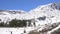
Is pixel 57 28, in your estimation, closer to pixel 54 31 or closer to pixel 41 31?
pixel 54 31

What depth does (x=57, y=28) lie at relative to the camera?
1055 cm

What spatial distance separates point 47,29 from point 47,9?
122496 millimetres

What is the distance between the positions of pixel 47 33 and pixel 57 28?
2.17 ft

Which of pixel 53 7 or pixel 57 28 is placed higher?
pixel 53 7

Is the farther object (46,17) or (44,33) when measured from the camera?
(46,17)

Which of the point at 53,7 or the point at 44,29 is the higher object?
the point at 53,7

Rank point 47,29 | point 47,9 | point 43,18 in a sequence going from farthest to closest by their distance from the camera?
point 47,9 → point 43,18 → point 47,29

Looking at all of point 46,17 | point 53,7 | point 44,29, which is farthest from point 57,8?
point 44,29

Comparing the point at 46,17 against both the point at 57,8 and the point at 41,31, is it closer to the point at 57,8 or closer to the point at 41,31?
the point at 57,8

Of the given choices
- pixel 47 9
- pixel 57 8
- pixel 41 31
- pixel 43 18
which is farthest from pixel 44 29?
pixel 57 8

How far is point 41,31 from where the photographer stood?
11.2 meters

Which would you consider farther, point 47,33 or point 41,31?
point 41,31

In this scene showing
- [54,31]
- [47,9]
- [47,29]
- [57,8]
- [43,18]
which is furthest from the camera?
[57,8]

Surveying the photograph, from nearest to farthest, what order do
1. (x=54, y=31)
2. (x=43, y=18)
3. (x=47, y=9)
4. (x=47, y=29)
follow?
(x=54, y=31) < (x=47, y=29) < (x=43, y=18) < (x=47, y=9)
